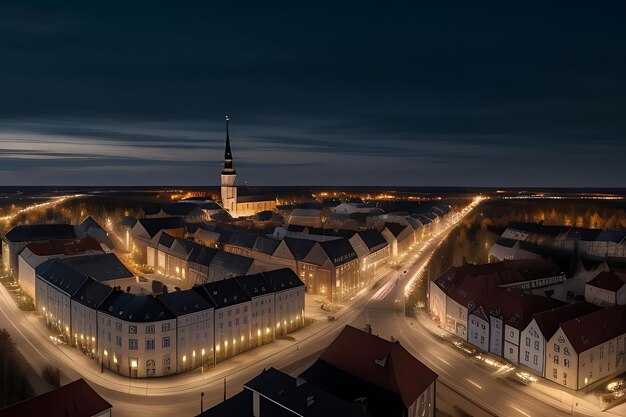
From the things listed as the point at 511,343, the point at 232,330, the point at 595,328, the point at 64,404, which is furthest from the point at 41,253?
the point at 595,328

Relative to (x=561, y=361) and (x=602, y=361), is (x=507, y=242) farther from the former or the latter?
(x=561, y=361)

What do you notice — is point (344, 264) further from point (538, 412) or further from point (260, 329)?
point (538, 412)

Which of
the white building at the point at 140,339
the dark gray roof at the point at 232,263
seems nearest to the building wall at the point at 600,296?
the dark gray roof at the point at 232,263

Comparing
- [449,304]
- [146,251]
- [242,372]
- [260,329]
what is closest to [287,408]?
[242,372]

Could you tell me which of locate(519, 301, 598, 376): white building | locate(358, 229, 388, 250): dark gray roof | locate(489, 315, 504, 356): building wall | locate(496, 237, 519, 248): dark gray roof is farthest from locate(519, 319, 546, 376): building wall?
locate(496, 237, 519, 248): dark gray roof

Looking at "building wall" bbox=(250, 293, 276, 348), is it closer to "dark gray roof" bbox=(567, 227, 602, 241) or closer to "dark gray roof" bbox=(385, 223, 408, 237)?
"dark gray roof" bbox=(385, 223, 408, 237)

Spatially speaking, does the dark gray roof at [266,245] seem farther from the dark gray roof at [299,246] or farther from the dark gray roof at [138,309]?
the dark gray roof at [138,309]

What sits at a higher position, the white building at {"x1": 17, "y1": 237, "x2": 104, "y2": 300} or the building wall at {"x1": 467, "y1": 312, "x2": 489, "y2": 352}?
the white building at {"x1": 17, "y1": 237, "x2": 104, "y2": 300}
